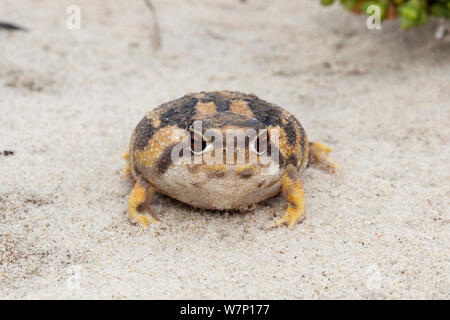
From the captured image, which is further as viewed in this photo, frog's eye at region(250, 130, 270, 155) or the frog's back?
the frog's back

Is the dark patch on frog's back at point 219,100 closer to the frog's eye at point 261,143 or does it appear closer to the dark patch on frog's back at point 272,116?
the dark patch on frog's back at point 272,116

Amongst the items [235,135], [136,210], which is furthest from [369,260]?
[136,210]

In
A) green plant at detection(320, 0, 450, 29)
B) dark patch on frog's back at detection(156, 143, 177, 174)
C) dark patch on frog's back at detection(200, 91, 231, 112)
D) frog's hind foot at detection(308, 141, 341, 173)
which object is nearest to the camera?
dark patch on frog's back at detection(156, 143, 177, 174)

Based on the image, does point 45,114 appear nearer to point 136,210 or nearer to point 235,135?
point 136,210

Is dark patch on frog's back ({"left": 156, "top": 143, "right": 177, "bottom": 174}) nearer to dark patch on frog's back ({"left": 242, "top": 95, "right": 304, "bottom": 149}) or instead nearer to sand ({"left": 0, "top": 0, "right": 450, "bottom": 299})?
sand ({"left": 0, "top": 0, "right": 450, "bottom": 299})

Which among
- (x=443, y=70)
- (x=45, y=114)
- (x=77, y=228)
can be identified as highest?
(x=443, y=70)

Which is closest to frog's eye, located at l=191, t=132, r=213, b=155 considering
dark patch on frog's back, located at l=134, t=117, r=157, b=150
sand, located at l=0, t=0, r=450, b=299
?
dark patch on frog's back, located at l=134, t=117, r=157, b=150

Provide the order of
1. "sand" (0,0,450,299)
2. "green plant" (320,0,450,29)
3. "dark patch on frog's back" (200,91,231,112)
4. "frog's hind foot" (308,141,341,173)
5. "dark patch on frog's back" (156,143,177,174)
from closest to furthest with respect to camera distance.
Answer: "sand" (0,0,450,299) < "dark patch on frog's back" (156,143,177,174) < "dark patch on frog's back" (200,91,231,112) < "frog's hind foot" (308,141,341,173) < "green plant" (320,0,450,29)

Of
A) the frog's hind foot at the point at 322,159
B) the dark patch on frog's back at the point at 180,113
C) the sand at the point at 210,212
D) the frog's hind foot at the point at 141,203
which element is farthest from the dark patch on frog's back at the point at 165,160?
the frog's hind foot at the point at 322,159
